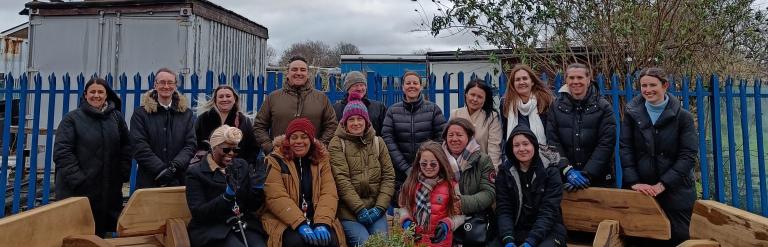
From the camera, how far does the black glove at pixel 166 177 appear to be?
421cm

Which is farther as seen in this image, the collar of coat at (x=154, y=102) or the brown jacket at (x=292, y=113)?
the brown jacket at (x=292, y=113)

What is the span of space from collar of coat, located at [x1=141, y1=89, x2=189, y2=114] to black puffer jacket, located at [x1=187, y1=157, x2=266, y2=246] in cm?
116

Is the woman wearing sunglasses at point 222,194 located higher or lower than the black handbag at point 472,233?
Result: higher

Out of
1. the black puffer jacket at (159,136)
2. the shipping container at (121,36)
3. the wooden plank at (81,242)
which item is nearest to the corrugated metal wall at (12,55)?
the shipping container at (121,36)

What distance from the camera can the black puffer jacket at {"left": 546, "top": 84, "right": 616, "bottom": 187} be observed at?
3760 millimetres

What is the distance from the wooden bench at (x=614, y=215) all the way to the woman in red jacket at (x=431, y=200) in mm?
816

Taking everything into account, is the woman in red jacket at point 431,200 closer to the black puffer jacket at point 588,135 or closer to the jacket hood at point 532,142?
the jacket hood at point 532,142

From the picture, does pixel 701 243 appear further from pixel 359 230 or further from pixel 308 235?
pixel 308 235

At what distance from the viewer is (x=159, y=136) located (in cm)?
431

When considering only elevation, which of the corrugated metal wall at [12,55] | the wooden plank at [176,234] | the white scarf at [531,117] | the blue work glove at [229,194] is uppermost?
the corrugated metal wall at [12,55]

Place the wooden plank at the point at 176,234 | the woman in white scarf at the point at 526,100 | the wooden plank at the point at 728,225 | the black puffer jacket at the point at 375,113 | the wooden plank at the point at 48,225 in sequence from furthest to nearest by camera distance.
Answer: the black puffer jacket at the point at 375,113 < the woman in white scarf at the point at 526,100 < the wooden plank at the point at 176,234 < the wooden plank at the point at 728,225 < the wooden plank at the point at 48,225

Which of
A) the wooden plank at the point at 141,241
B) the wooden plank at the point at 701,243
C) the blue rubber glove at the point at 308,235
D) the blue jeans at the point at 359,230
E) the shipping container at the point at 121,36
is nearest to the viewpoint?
the wooden plank at the point at 701,243

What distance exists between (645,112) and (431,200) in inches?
65.7

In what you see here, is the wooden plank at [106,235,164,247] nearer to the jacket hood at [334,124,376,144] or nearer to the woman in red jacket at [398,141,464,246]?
the jacket hood at [334,124,376,144]
